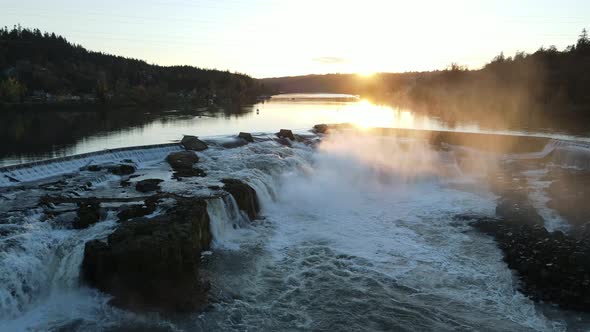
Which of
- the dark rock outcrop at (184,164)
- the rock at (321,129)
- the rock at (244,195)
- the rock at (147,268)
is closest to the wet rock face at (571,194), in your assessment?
the rock at (244,195)

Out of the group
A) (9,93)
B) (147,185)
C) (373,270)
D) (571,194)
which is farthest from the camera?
(9,93)

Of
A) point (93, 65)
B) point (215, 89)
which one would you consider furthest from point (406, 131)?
point (93, 65)

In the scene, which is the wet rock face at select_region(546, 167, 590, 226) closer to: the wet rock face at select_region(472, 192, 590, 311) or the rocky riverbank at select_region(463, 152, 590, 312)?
the rocky riverbank at select_region(463, 152, 590, 312)

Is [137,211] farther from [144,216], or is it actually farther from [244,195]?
[244,195]

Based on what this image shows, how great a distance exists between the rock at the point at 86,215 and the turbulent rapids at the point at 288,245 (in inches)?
2.0

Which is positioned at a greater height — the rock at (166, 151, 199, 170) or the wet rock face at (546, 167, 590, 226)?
the rock at (166, 151, 199, 170)

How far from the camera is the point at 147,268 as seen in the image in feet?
34.6

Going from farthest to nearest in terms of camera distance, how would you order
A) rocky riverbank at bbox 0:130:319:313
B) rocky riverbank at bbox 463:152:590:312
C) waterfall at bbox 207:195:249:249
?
waterfall at bbox 207:195:249:249 → rocky riverbank at bbox 463:152:590:312 → rocky riverbank at bbox 0:130:319:313

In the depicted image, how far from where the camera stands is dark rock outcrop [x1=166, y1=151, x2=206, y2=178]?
18766mm

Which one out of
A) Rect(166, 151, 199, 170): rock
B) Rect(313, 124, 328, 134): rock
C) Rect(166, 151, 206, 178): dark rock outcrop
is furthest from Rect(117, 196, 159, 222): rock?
Rect(313, 124, 328, 134): rock

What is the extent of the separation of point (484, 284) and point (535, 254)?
2.75 metres

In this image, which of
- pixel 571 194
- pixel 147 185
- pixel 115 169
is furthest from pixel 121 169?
pixel 571 194

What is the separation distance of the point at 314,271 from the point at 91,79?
111 metres

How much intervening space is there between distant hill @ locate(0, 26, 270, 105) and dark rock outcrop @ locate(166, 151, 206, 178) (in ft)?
221
